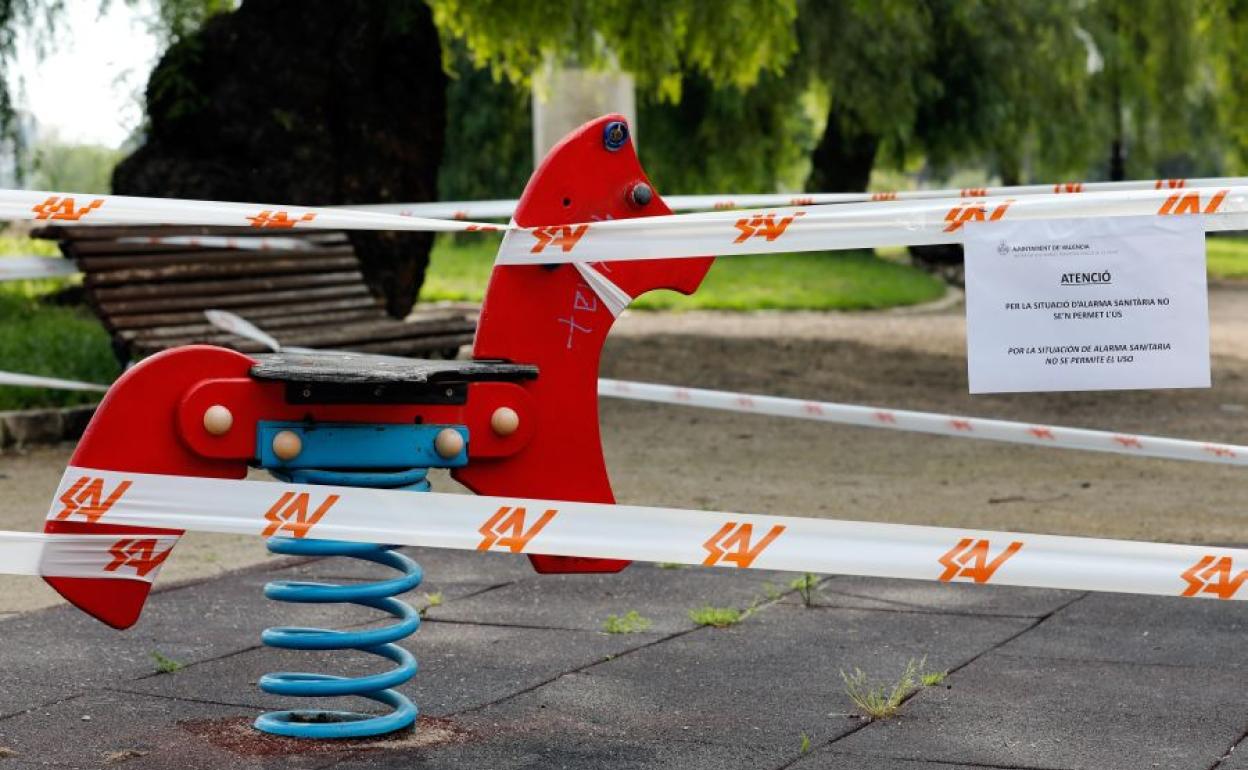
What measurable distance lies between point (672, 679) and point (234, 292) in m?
6.99

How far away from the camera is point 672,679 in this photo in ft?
16.6

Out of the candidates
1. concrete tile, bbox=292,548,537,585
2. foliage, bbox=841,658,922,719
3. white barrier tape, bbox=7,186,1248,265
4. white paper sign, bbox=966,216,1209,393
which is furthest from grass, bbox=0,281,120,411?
white paper sign, bbox=966,216,1209,393

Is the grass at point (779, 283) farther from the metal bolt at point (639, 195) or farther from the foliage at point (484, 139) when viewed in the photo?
the metal bolt at point (639, 195)

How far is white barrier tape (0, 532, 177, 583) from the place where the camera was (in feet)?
13.2

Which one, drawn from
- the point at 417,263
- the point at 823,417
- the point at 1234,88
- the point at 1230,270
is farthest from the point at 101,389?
the point at 1230,270

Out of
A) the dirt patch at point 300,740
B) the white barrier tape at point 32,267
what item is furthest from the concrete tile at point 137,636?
the white barrier tape at point 32,267

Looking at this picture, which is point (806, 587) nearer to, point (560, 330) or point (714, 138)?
point (560, 330)

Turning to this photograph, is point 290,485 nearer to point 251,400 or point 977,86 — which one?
point 251,400

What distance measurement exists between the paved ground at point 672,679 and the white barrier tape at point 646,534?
0.57 meters

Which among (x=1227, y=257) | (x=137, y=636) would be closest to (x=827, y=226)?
(x=137, y=636)

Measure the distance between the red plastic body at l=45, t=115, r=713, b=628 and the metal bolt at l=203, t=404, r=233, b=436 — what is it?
0.7 inches

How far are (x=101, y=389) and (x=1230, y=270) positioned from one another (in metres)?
25.0

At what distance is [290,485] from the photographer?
13.3ft

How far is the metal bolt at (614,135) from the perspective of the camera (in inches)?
175
